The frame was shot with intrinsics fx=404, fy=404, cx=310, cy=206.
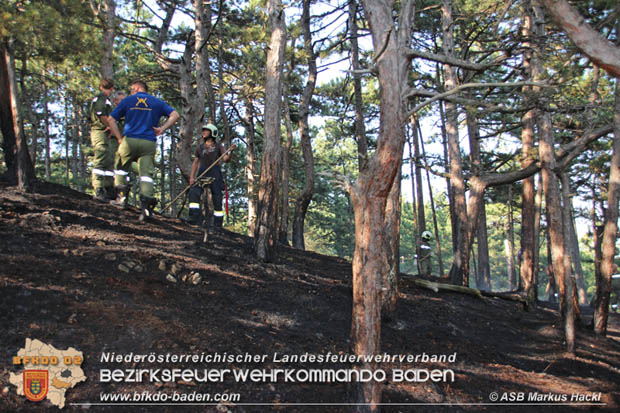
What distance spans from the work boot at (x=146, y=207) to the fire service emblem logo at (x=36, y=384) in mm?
3808

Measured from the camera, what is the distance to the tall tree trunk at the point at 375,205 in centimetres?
347

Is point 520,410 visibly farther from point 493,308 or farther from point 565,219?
point 493,308

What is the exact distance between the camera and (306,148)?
12.5 metres

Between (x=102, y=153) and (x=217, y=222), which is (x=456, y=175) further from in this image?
(x=102, y=153)

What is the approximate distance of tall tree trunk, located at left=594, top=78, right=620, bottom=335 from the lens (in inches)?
302

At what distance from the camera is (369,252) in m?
3.53

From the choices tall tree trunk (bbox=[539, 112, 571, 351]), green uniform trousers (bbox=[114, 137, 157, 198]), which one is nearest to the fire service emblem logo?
green uniform trousers (bbox=[114, 137, 157, 198])

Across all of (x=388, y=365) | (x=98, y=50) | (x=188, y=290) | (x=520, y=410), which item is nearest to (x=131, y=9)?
(x=98, y=50)

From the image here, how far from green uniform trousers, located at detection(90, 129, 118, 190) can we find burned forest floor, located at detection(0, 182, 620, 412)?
543 mm

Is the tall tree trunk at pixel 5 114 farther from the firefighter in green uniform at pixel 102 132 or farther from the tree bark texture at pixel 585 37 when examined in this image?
the tree bark texture at pixel 585 37

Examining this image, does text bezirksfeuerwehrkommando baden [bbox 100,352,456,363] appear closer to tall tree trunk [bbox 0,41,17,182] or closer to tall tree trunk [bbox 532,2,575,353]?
tall tree trunk [bbox 532,2,575,353]

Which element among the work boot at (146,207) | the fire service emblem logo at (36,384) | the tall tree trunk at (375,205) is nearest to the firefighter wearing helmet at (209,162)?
the work boot at (146,207)

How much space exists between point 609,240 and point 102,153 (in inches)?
374

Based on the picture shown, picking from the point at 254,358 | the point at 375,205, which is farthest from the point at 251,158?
the point at 375,205
